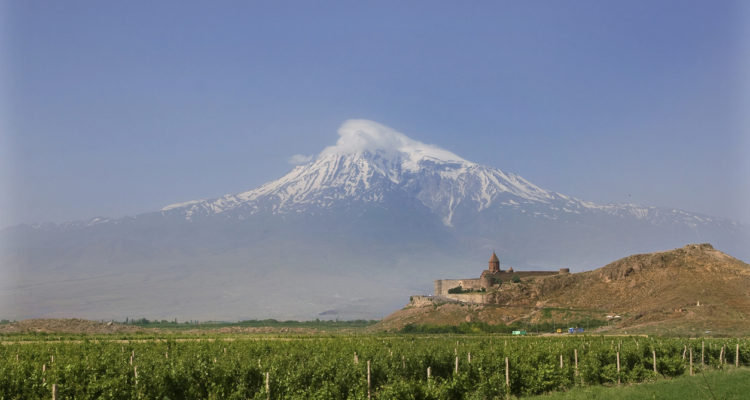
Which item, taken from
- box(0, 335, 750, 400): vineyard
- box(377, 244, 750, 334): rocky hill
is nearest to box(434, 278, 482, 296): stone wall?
box(377, 244, 750, 334): rocky hill

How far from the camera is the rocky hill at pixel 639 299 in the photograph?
78.1 m

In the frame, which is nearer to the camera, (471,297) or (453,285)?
(471,297)

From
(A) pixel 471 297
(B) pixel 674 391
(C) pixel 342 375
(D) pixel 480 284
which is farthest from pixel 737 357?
(D) pixel 480 284

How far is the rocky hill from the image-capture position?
7812 cm

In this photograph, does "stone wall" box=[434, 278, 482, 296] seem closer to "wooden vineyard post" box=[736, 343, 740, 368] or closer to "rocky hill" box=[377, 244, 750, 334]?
"rocky hill" box=[377, 244, 750, 334]

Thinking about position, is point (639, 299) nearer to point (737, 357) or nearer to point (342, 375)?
point (737, 357)

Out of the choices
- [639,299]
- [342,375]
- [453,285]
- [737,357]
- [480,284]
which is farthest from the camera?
[453,285]

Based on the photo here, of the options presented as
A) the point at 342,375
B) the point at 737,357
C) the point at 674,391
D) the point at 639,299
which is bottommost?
the point at 737,357

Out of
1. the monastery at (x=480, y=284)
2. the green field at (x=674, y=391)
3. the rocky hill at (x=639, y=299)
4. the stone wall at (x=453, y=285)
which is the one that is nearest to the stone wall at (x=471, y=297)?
the monastery at (x=480, y=284)

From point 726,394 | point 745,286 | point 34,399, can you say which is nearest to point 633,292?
point 745,286

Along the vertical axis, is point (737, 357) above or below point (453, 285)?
below

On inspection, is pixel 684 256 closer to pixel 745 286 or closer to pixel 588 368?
pixel 745 286

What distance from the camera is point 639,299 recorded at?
98.1 meters

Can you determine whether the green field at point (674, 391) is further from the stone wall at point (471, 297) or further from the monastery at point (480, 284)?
the monastery at point (480, 284)
